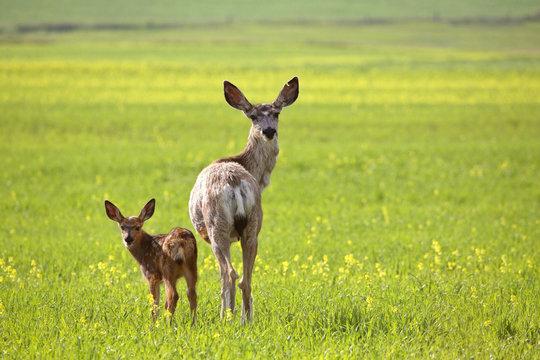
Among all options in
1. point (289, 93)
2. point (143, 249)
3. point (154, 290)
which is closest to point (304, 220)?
point (289, 93)

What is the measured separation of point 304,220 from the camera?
14.8 meters

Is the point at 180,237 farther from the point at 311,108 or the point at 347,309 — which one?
the point at 311,108

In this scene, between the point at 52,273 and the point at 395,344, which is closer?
the point at 395,344

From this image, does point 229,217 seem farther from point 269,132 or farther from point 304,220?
point 304,220

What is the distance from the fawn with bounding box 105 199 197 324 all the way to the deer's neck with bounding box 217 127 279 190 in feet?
4.66

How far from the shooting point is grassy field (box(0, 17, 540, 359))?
275 inches

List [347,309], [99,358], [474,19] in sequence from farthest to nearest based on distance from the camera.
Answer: [474,19] < [347,309] < [99,358]

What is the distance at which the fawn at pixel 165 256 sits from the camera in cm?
697

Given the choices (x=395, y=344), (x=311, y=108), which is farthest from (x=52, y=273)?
(x=311, y=108)

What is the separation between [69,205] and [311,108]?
23.4m

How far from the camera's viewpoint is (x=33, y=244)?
12.2 metres

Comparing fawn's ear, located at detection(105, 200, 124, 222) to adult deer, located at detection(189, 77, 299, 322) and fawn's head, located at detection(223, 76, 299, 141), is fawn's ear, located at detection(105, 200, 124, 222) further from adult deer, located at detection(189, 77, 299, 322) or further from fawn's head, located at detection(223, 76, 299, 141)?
fawn's head, located at detection(223, 76, 299, 141)

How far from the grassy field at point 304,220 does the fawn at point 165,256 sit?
1.12 ft

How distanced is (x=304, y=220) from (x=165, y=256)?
7994mm
